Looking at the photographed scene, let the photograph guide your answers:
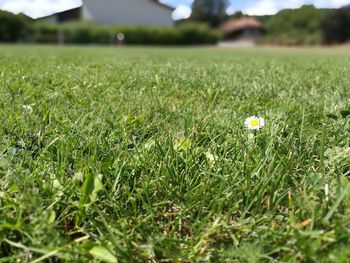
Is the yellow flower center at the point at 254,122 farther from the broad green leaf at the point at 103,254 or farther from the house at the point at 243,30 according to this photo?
the house at the point at 243,30

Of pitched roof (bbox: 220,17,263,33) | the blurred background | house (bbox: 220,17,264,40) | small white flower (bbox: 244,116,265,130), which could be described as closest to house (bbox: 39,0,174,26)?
the blurred background

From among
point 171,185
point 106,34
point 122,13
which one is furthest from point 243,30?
point 171,185

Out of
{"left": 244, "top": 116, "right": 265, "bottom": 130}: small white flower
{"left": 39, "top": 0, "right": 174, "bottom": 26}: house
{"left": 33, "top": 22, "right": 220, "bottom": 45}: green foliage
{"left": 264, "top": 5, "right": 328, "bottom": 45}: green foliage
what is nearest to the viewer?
{"left": 244, "top": 116, "right": 265, "bottom": 130}: small white flower

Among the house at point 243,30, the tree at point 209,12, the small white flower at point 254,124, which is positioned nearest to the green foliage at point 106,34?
the house at point 243,30

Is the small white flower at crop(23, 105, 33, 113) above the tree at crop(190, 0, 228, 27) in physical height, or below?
below

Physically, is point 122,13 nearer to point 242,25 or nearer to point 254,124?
point 242,25

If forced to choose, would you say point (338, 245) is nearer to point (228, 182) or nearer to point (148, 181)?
point (228, 182)

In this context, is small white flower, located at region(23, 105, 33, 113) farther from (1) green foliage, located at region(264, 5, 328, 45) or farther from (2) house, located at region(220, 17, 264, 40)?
(2) house, located at region(220, 17, 264, 40)
